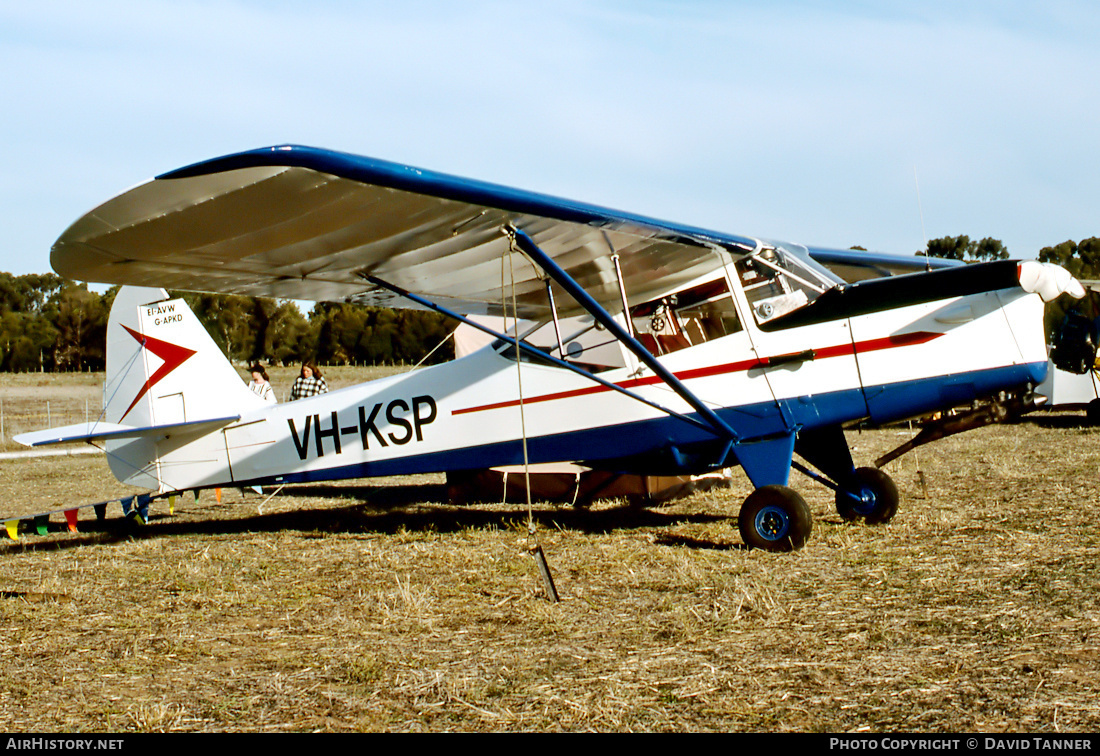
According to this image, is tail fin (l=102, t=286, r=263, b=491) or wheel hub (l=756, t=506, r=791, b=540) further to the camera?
tail fin (l=102, t=286, r=263, b=491)

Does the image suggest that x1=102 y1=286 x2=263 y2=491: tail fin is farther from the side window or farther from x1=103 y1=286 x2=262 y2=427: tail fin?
the side window

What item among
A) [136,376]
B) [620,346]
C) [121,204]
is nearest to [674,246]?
[620,346]

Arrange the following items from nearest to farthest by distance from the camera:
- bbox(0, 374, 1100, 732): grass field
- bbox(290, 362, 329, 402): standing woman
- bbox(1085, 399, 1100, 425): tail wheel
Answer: bbox(0, 374, 1100, 732): grass field → bbox(290, 362, 329, 402): standing woman → bbox(1085, 399, 1100, 425): tail wheel

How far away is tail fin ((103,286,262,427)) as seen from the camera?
801cm

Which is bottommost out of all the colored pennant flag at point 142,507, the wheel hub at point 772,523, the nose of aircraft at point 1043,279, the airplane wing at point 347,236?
the wheel hub at point 772,523

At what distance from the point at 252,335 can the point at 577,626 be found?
5582 cm

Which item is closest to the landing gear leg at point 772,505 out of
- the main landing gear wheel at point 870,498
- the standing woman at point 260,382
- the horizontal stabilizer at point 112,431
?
the main landing gear wheel at point 870,498

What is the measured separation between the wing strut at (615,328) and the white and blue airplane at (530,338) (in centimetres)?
2

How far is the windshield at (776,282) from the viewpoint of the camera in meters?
6.35

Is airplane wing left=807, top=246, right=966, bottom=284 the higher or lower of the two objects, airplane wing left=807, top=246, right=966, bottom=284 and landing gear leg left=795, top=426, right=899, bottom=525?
the higher

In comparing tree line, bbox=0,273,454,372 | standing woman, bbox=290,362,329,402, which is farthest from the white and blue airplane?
tree line, bbox=0,273,454,372

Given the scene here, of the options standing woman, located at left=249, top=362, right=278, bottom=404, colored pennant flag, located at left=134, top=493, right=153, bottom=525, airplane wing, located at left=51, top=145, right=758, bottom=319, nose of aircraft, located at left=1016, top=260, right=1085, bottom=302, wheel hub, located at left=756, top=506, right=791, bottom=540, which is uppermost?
airplane wing, located at left=51, top=145, right=758, bottom=319

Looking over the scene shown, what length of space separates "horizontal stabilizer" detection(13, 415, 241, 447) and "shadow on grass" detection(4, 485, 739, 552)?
940 millimetres

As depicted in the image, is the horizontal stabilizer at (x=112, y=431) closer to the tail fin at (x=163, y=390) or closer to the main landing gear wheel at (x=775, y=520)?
the tail fin at (x=163, y=390)
